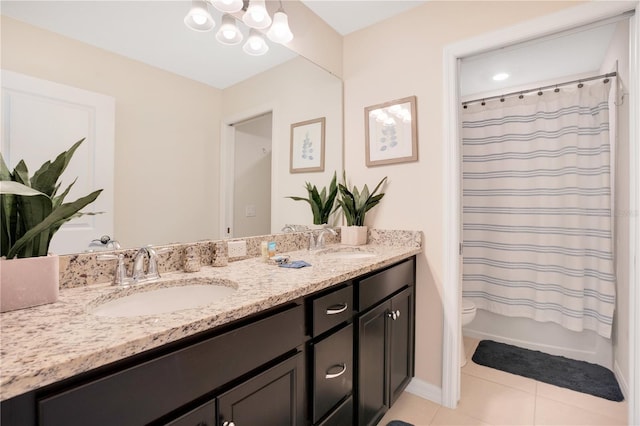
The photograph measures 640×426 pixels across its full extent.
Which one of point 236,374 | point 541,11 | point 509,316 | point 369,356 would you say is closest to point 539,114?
point 541,11

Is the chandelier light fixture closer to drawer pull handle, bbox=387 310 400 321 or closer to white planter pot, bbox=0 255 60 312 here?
white planter pot, bbox=0 255 60 312

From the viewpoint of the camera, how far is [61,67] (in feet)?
3.14

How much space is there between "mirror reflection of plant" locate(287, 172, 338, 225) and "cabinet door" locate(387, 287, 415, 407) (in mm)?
716

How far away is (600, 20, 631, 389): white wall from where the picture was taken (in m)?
1.75

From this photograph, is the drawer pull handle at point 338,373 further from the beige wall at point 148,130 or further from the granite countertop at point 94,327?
the beige wall at point 148,130

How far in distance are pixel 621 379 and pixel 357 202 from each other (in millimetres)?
1956

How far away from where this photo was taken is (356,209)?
1989 millimetres

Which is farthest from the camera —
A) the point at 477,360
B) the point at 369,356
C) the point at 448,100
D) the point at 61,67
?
Result: the point at 477,360

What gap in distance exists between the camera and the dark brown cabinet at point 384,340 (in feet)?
4.30

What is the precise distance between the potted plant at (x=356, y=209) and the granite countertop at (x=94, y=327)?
2.81 ft

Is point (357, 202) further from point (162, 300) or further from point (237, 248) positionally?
point (162, 300)

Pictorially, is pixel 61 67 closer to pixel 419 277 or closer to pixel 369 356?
pixel 369 356

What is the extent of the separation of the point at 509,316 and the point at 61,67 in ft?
10.1

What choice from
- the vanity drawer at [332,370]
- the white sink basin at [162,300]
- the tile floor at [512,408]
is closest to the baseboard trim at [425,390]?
the tile floor at [512,408]
